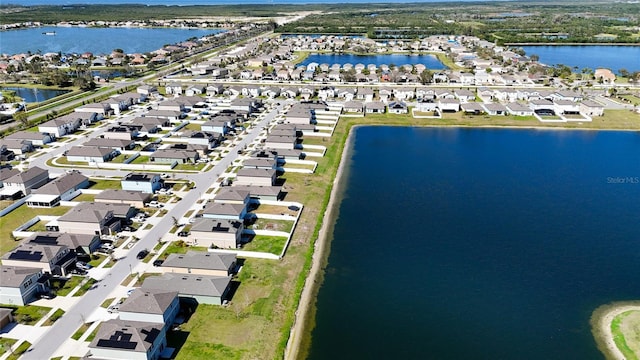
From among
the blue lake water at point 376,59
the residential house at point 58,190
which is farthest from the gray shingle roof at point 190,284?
the blue lake water at point 376,59

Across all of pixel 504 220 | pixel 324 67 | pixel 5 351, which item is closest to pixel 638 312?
pixel 504 220

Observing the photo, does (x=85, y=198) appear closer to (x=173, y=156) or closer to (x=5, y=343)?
(x=173, y=156)

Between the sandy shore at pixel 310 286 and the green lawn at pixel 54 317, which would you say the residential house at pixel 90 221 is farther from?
the sandy shore at pixel 310 286

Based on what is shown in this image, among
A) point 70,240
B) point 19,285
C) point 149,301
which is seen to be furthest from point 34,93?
point 149,301

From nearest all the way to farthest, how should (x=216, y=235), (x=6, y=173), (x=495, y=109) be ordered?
(x=216, y=235), (x=6, y=173), (x=495, y=109)

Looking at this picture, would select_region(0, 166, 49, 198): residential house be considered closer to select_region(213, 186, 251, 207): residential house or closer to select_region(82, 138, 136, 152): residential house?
select_region(82, 138, 136, 152): residential house

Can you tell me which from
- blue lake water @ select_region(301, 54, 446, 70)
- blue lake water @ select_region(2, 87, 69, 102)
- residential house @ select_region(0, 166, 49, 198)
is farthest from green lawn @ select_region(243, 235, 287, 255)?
blue lake water @ select_region(301, 54, 446, 70)
